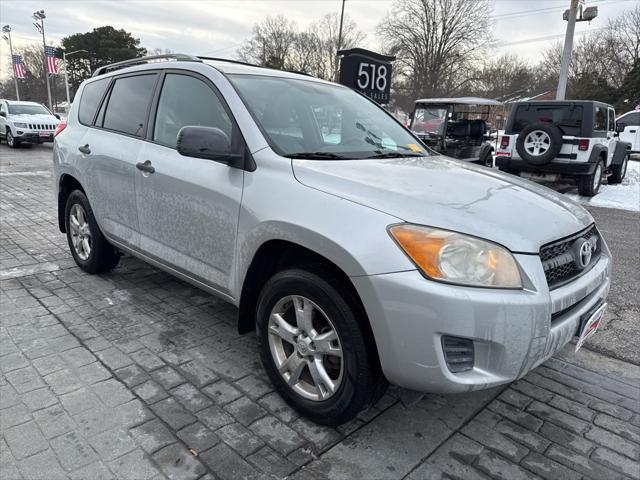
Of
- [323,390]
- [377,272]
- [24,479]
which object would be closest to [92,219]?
[24,479]

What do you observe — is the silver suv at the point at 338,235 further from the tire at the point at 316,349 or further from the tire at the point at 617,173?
the tire at the point at 617,173

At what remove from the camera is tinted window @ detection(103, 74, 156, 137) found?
3447 mm

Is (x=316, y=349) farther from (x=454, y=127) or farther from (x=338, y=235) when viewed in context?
(x=454, y=127)

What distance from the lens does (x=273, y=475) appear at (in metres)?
2.05

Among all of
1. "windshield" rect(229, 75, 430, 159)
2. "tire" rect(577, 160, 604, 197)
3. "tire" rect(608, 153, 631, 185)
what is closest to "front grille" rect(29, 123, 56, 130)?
"windshield" rect(229, 75, 430, 159)

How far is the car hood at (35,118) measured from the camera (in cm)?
1600

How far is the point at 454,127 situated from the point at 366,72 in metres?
8.18

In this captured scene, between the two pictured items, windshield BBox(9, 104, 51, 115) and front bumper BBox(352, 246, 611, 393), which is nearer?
front bumper BBox(352, 246, 611, 393)

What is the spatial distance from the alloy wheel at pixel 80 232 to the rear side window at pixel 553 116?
9103mm

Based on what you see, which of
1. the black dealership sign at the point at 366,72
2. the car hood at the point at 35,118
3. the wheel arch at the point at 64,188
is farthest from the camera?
the car hood at the point at 35,118

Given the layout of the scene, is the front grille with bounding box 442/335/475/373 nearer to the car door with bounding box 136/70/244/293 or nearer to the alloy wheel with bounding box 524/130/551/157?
the car door with bounding box 136/70/244/293

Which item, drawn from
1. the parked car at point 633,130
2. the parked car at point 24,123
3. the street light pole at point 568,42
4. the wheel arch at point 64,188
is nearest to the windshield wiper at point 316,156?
the wheel arch at point 64,188

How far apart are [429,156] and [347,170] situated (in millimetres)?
1110

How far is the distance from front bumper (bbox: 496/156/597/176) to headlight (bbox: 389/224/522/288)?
8.84 metres
